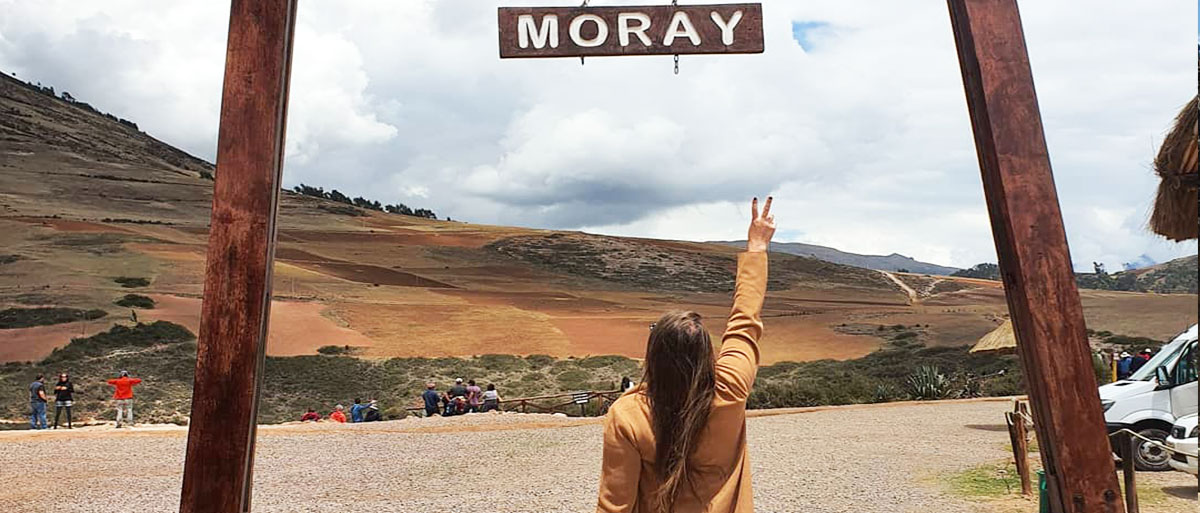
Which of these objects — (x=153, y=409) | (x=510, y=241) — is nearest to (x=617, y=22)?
(x=153, y=409)

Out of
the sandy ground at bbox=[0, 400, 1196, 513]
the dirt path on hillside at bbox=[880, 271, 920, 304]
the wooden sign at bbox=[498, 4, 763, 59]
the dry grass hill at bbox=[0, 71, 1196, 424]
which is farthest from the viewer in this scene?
the dirt path on hillside at bbox=[880, 271, 920, 304]

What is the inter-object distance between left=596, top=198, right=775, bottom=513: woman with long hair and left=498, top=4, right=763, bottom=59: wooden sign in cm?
184

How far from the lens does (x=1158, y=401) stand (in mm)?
10828

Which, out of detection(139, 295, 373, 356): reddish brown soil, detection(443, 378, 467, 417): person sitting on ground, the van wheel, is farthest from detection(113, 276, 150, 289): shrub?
the van wheel

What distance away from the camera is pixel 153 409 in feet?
97.4

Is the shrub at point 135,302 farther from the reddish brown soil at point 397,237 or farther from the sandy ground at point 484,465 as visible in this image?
the sandy ground at point 484,465

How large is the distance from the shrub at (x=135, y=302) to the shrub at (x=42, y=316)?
1254mm

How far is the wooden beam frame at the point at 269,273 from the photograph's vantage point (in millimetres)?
3254

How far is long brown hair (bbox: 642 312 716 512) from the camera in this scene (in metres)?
2.29

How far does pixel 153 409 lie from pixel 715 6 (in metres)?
29.7

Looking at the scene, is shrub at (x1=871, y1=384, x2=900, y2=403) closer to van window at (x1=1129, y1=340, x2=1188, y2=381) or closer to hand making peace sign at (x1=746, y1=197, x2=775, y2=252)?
van window at (x1=1129, y1=340, x2=1188, y2=381)

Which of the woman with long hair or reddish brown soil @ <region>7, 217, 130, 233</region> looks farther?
reddish brown soil @ <region>7, 217, 130, 233</region>

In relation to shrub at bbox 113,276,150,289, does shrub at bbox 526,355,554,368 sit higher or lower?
lower

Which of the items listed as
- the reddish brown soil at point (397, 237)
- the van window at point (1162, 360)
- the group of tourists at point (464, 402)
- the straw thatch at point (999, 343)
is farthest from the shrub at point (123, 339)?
the van window at point (1162, 360)
